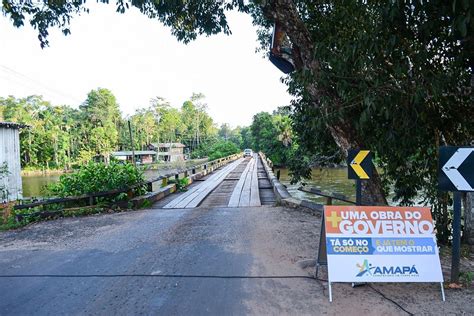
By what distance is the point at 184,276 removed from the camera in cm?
377

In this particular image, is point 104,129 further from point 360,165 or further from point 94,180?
point 360,165

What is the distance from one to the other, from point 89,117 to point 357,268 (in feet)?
219

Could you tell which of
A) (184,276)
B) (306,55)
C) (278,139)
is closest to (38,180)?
(278,139)

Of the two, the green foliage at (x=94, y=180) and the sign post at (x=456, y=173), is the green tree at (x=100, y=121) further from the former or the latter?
the sign post at (x=456, y=173)

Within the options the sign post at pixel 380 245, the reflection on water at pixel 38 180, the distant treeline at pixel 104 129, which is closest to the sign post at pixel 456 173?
the sign post at pixel 380 245

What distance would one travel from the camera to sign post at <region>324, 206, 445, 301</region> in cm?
321

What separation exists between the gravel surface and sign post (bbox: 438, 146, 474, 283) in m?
0.70

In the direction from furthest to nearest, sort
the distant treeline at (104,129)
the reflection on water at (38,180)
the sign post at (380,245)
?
the distant treeline at (104,129)
the reflection on water at (38,180)
the sign post at (380,245)

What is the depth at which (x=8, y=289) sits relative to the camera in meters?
3.54

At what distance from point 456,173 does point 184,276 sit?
3.14 meters

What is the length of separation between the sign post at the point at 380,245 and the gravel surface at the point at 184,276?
193 millimetres

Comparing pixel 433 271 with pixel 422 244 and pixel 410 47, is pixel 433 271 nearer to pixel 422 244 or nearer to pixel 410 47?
pixel 422 244

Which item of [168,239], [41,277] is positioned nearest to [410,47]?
[168,239]

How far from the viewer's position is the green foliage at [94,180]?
337 inches
